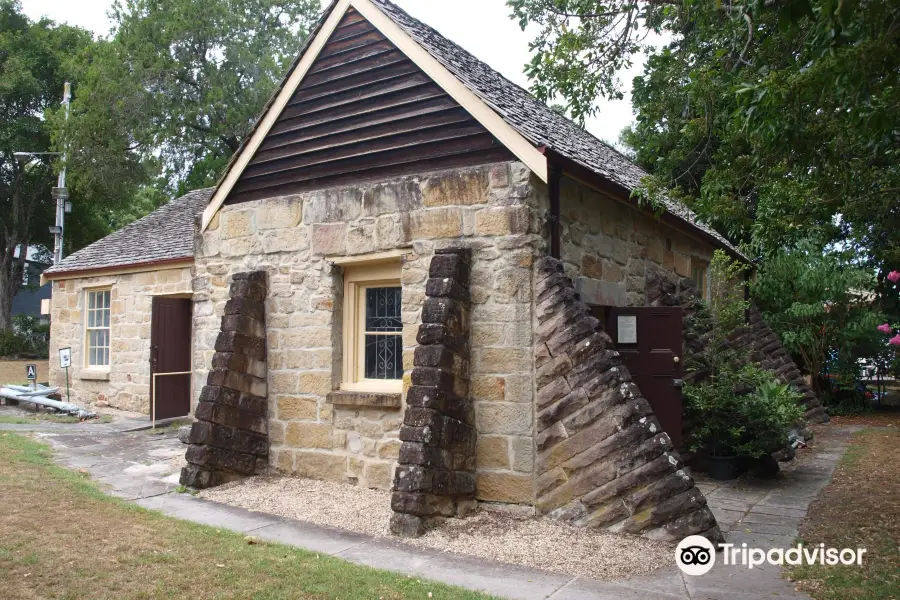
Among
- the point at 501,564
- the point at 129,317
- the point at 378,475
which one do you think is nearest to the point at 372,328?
the point at 378,475

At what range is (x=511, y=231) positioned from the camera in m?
6.94

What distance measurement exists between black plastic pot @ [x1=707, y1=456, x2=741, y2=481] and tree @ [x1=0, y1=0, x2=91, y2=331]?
93.2 feet

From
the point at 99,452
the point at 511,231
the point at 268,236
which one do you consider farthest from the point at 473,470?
the point at 99,452

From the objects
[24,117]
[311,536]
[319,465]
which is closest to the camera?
[311,536]

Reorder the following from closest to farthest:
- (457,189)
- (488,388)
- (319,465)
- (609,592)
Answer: (609,592) < (488,388) < (457,189) < (319,465)

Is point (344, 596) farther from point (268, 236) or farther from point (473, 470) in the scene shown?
point (268, 236)

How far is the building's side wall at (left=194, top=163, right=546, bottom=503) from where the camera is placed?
684 centimetres

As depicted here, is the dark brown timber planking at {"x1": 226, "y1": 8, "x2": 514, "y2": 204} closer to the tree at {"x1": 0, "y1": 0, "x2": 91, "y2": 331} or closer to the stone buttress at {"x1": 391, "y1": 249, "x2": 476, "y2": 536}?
the stone buttress at {"x1": 391, "y1": 249, "x2": 476, "y2": 536}

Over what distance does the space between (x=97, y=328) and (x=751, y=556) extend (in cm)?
1418

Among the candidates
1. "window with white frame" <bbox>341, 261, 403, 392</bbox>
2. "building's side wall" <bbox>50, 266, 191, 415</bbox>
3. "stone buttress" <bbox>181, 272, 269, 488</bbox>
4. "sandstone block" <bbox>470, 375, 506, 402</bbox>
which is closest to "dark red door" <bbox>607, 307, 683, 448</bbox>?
"sandstone block" <bbox>470, 375, 506, 402</bbox>

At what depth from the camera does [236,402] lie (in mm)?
8219

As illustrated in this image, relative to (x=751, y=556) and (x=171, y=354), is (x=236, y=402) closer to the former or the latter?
(x=751, y=556)

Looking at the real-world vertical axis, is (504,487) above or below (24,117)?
below

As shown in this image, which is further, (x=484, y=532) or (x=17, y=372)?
(x=17, y=372)
